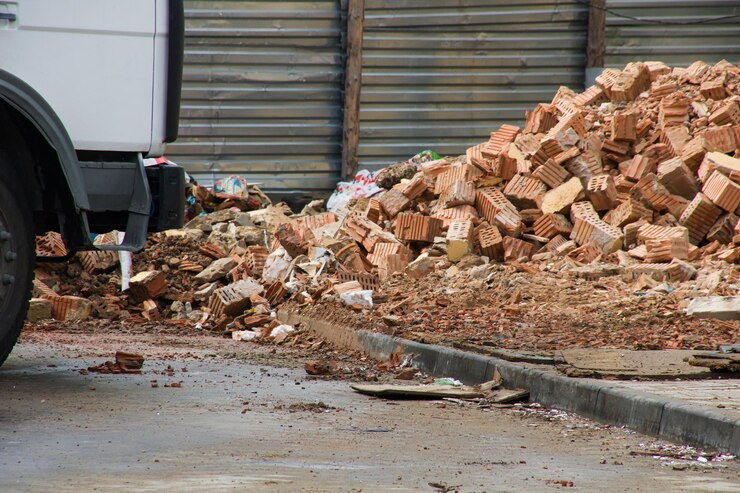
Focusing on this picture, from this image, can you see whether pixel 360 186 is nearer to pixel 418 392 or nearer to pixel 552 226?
pixel 552 226

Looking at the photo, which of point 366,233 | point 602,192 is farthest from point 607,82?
point 366,233

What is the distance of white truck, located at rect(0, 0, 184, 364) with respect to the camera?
5984mm

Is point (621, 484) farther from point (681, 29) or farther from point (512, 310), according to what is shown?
point (681, 29)

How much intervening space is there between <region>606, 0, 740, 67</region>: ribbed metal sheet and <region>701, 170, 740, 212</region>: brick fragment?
593 centimetres

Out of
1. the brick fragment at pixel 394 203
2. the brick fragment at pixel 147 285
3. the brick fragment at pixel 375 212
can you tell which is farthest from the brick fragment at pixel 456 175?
the brick fragment at pixel 147 285

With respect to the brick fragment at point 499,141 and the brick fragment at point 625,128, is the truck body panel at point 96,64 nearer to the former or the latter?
the brick fragment at point 499,141

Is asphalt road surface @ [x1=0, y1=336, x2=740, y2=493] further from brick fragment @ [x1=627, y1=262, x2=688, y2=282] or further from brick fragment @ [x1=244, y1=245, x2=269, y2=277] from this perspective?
brick fragment @ [x1=244, y1=245, x2=269, y2=277]

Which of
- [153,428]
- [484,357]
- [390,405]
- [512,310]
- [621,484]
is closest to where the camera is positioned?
[621,484]

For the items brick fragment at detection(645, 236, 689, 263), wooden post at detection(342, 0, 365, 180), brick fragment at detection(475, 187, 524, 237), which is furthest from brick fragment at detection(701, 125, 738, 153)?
wooden post at detection(342, 0, 365, 180)

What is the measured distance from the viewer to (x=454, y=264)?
11.6 meters

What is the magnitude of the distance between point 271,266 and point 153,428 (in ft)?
23.0

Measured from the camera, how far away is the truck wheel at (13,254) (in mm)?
6020

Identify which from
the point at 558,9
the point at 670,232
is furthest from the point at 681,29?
the point at 670,232

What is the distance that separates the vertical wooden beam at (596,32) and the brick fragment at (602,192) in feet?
17.2
